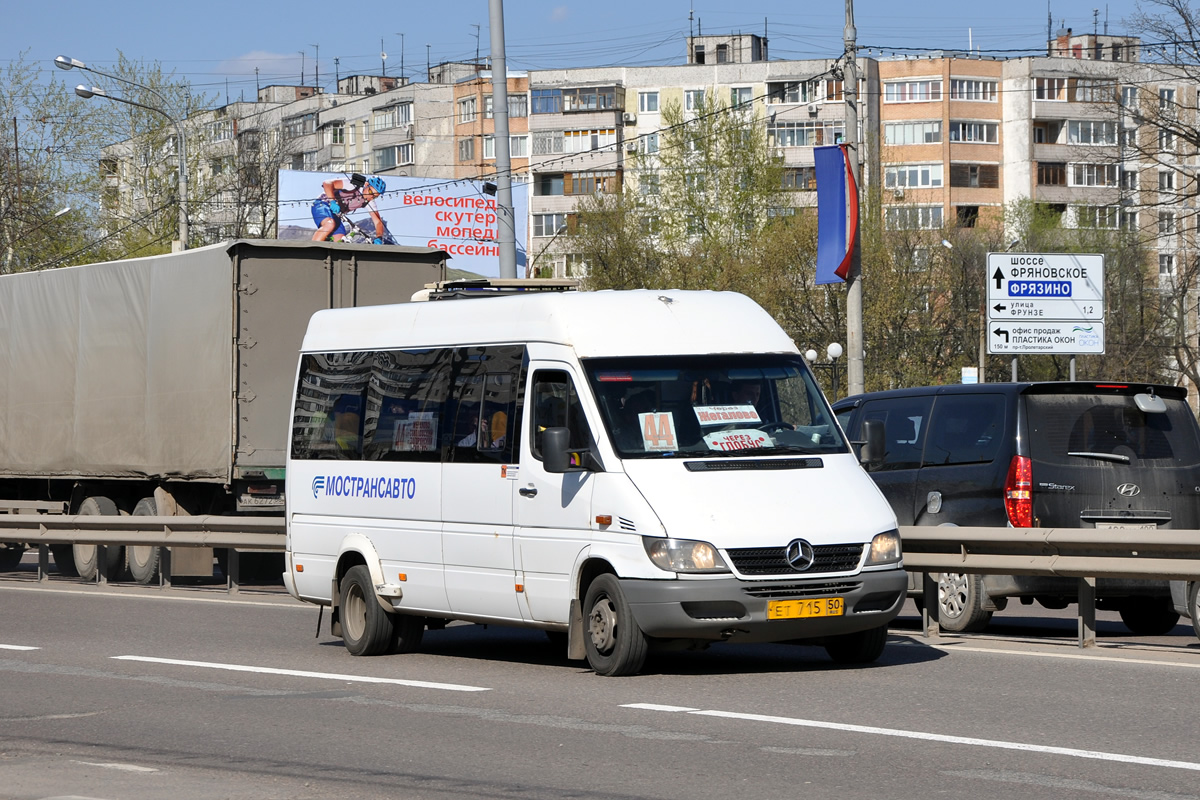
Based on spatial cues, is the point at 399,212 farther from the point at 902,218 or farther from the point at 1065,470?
the point at 1065,470

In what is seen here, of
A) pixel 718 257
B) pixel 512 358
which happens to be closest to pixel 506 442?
pixel 512 358

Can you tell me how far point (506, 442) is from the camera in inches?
501

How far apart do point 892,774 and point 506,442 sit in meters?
5.21

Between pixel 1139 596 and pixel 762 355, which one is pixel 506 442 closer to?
pixel 762 355

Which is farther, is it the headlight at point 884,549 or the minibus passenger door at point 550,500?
the minibus passenger door at point 550,500

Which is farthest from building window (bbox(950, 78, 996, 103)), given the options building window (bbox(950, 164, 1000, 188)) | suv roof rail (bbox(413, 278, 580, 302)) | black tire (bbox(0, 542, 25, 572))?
suv roof rail (bbox(413, 278, 580, 302))

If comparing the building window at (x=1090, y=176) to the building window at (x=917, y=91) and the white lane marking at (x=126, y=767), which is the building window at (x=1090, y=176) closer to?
the building window at (x=917, y=91)

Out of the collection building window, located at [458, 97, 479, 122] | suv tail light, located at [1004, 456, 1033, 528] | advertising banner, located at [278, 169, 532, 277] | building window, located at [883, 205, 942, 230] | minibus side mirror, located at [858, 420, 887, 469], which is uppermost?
building window, located at [458, 97, 479, 122]

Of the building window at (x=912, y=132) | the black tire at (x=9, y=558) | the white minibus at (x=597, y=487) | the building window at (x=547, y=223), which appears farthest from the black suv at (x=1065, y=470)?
the building window at (x=547, y=223)

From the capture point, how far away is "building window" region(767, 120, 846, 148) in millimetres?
107938

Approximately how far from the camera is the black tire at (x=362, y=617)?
13.7m

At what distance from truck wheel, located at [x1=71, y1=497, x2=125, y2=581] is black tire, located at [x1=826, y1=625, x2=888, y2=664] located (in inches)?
537

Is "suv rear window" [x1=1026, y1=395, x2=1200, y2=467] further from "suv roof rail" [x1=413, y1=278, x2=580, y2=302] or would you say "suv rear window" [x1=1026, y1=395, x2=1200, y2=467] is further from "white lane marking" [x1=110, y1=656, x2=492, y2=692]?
"white lane marking" [x1=110, y1=656, x2=492, y2=692]

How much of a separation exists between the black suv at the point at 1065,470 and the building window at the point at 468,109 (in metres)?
111
